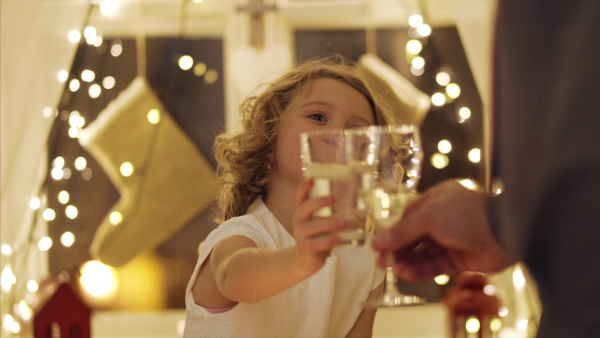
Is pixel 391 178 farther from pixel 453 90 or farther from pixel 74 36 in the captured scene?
pixel 74 36

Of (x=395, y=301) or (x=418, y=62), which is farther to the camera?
(x=418, y=62)

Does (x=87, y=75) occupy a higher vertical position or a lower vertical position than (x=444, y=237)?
higher

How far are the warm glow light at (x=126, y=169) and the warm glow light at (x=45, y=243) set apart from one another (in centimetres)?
35

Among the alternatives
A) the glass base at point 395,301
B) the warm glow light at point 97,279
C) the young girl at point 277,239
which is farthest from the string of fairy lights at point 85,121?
the glass base at point 395,301

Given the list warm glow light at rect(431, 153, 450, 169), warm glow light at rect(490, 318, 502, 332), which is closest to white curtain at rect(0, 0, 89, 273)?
warm glow light at rect(431, 153, 450, 169)

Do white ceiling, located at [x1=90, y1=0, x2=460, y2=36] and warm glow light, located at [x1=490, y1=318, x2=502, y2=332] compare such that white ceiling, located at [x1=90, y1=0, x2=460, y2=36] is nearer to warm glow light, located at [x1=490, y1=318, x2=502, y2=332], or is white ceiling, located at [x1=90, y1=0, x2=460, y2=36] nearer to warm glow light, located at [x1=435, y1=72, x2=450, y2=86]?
warm glow light, located at [x1=435, y1=72, x2=450, y2=86]

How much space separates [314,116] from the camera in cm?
118

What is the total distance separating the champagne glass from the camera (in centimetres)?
72

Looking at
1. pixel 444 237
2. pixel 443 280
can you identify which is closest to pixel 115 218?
pixel 443 280

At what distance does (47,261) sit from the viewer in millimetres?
1996

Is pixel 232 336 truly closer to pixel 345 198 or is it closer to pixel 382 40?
pixel 345 198

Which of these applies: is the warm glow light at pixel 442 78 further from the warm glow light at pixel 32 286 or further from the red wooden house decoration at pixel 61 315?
the warm glow light at pixel 32 286

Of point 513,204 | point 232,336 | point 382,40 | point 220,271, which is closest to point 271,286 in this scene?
point 220,271

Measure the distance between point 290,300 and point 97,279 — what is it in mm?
1072
